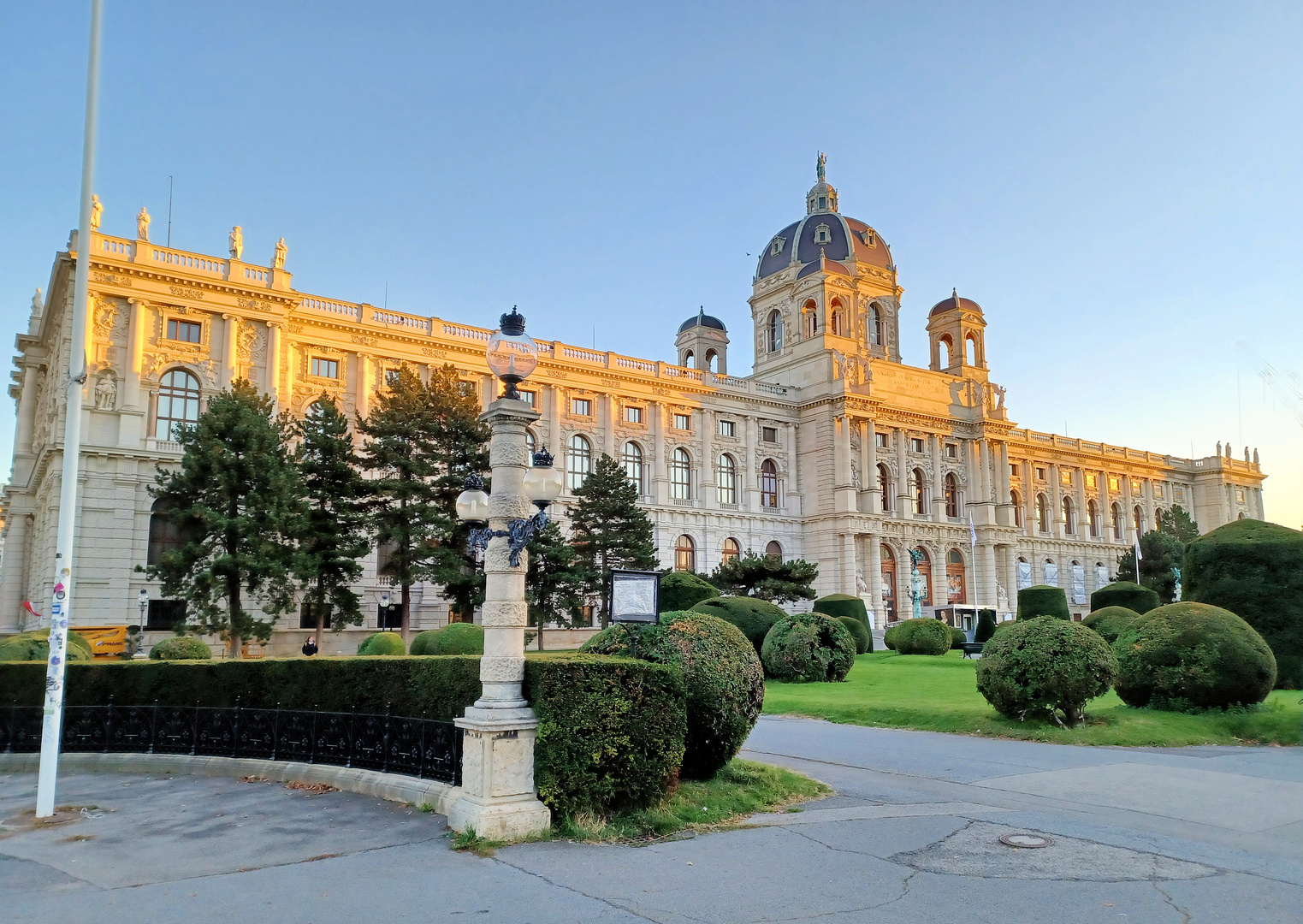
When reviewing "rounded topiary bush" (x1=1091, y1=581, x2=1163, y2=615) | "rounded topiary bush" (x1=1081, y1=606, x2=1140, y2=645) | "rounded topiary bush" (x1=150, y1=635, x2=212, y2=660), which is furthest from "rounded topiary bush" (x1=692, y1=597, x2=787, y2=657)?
"rounded topiary bush" (x1=1091, y1=581, x2=1163, y2=615)

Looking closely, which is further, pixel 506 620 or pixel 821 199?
pixel 821 199

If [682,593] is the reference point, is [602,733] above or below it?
below

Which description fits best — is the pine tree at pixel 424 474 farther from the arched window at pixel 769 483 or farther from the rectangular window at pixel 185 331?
the arched window at pixel 769 483

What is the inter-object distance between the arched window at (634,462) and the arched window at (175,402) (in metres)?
→ 25.5

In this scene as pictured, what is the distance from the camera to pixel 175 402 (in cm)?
4184

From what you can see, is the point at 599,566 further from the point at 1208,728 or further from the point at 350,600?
the point at 1208,728

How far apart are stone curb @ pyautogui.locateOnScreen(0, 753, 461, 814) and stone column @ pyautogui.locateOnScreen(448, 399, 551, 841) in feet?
2.29

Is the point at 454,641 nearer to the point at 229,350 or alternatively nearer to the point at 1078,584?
the point at 229,350

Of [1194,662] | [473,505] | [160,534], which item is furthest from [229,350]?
[1194,662]

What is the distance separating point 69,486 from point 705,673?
7748mm

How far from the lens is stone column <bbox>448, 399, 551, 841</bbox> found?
876 centimetres

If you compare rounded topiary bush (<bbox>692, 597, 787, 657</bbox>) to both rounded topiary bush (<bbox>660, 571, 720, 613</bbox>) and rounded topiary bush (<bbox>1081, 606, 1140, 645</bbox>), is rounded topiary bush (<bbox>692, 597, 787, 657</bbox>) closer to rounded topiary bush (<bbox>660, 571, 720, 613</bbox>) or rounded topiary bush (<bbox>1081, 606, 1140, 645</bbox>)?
rounded topiary bush (<bbox>660, 571, 720, 613</bbox>)

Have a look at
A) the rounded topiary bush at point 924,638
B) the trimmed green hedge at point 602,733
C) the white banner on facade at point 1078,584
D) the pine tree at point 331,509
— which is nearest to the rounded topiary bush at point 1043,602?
the rounded topiary bush at point 924,638

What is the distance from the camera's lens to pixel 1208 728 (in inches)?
626
